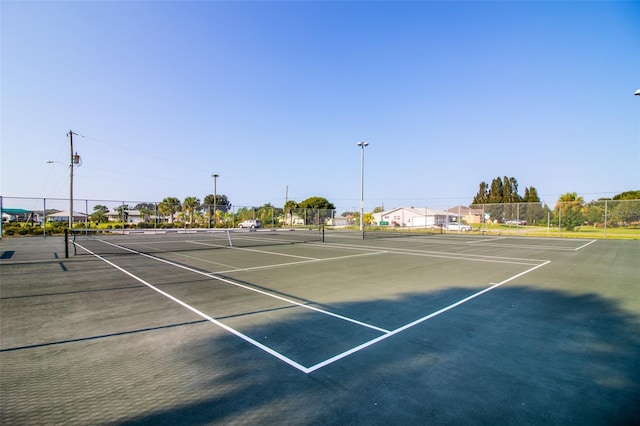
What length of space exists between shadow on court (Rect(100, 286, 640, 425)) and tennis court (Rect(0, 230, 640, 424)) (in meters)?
0.02

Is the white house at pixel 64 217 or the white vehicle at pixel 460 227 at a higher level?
the white house at pixel 64 217

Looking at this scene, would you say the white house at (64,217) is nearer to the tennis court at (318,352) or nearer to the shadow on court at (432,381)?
the tennis court at (318,352)

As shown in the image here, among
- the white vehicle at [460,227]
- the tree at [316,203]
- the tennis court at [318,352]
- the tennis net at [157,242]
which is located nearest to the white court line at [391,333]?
the tennis court at [318,352]

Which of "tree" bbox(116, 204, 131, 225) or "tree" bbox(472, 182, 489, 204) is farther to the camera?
"tree" bbox(472, 182, 489, 204)

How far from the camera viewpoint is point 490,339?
4.22 meters

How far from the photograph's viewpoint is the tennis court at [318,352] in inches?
104

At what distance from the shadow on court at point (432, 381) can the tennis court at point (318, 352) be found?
0.05 feet

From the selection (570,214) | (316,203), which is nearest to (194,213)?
(570,214)

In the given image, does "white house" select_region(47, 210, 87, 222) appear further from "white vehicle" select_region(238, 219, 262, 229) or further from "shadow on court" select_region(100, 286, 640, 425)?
"shadow on court" select_region(100, 286, 640, 425)

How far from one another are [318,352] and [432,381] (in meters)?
1.34

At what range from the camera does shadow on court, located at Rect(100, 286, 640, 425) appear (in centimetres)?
256

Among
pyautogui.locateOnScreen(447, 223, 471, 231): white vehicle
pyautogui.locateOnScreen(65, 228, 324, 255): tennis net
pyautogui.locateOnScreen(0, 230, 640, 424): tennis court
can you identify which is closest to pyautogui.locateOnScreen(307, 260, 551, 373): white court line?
pyautogui.locateOnScreen(0, 230, 640, 424): tennis court

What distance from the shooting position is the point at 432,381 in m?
3.10

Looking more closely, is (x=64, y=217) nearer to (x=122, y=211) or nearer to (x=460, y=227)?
(x=122, y=211)
